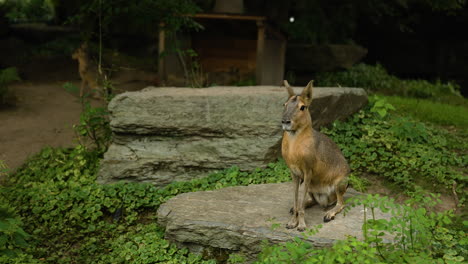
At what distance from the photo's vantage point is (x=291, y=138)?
188 inches

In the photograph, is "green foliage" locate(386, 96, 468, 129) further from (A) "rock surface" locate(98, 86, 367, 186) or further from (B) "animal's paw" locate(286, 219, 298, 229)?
(B) "animal's paw" locate(286, 219, 298, 229)

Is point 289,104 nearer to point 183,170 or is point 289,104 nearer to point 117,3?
point 183,170

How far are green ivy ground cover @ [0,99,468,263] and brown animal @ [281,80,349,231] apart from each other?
470 millimetres

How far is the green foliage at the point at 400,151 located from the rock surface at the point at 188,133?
904mm

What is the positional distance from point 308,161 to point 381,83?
1101 cm

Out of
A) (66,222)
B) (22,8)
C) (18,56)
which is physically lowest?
(66,222)

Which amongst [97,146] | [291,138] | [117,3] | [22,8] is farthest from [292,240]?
[22,8]

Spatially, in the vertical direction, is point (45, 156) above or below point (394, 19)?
below

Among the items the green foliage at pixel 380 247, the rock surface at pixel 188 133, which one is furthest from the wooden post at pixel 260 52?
the green foliage at pixel 380 247

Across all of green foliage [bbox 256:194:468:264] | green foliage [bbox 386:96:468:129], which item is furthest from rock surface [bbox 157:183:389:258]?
green foliage [bbox 386:96:468:129]

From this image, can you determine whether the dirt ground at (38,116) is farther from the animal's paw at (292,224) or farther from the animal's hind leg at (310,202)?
the animal's paw at (292,224)

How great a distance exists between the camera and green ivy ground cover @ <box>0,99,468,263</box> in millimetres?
5641

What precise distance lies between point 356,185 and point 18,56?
46.4ft

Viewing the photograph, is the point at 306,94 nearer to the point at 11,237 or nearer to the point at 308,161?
the point at 308,161
